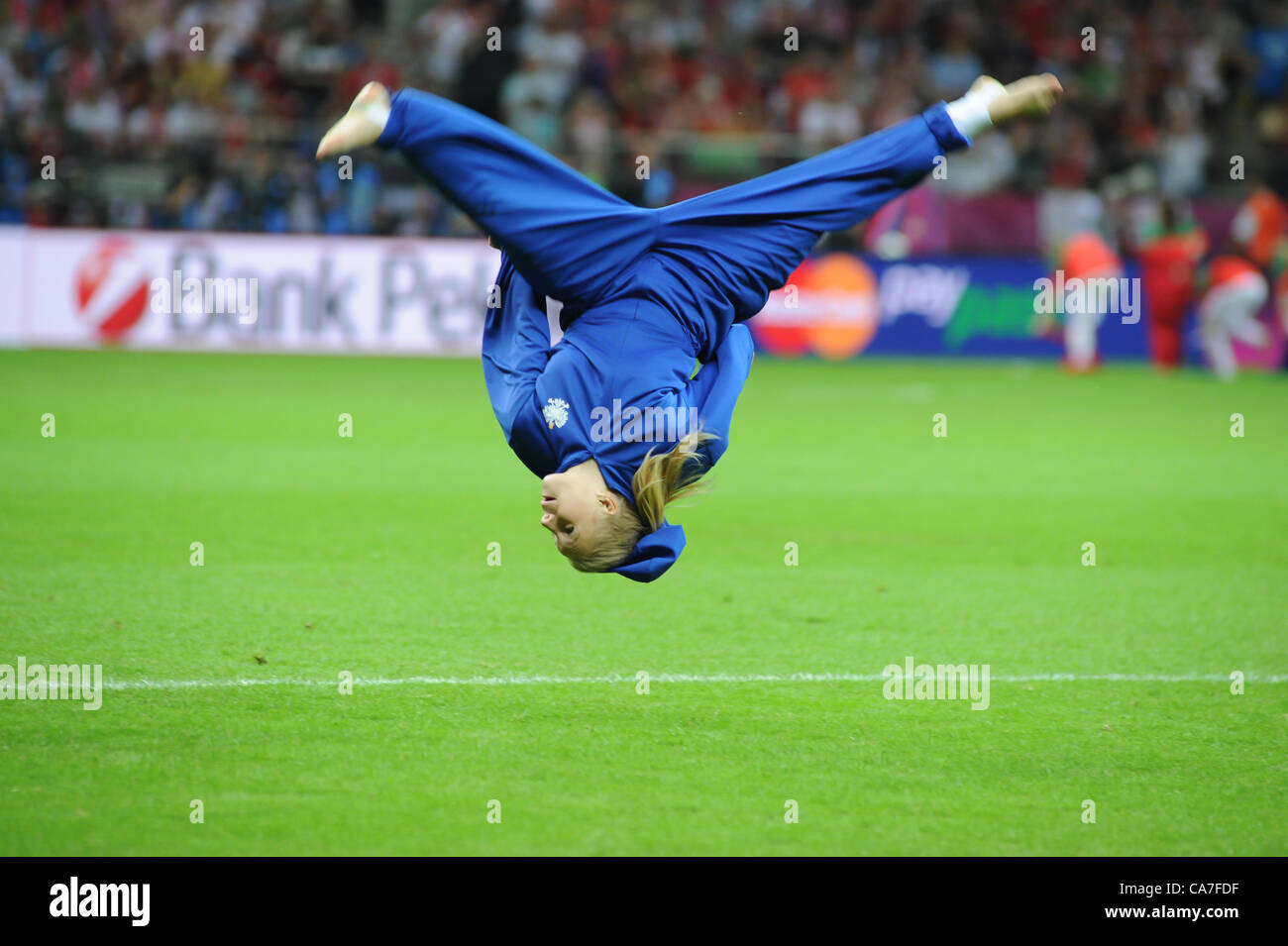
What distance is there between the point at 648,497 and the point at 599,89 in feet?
60.1

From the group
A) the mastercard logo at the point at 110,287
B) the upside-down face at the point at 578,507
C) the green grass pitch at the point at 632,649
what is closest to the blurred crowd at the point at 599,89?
the mastercard logo at the point at 110,287

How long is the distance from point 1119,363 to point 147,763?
1946 centimetres

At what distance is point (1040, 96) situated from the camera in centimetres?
621

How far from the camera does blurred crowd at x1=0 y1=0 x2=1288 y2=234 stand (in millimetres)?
19734

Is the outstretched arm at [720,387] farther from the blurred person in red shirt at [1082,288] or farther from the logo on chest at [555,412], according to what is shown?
the blurred person in red shirt at [1082,288]

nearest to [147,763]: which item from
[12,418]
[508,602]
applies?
[508,602]

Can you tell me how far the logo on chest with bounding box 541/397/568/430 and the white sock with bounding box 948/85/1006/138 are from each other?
211cm

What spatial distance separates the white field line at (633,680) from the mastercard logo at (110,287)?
553 inches

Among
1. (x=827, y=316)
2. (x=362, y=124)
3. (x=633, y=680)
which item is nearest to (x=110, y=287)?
(x=827, y=316)

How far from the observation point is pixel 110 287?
18.8 metres

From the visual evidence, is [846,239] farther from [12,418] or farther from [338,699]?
[338,699]

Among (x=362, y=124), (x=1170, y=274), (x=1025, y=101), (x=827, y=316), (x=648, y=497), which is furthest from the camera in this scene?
(x=827, y=316)

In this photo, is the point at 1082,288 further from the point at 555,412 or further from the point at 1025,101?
the point at 555,412
